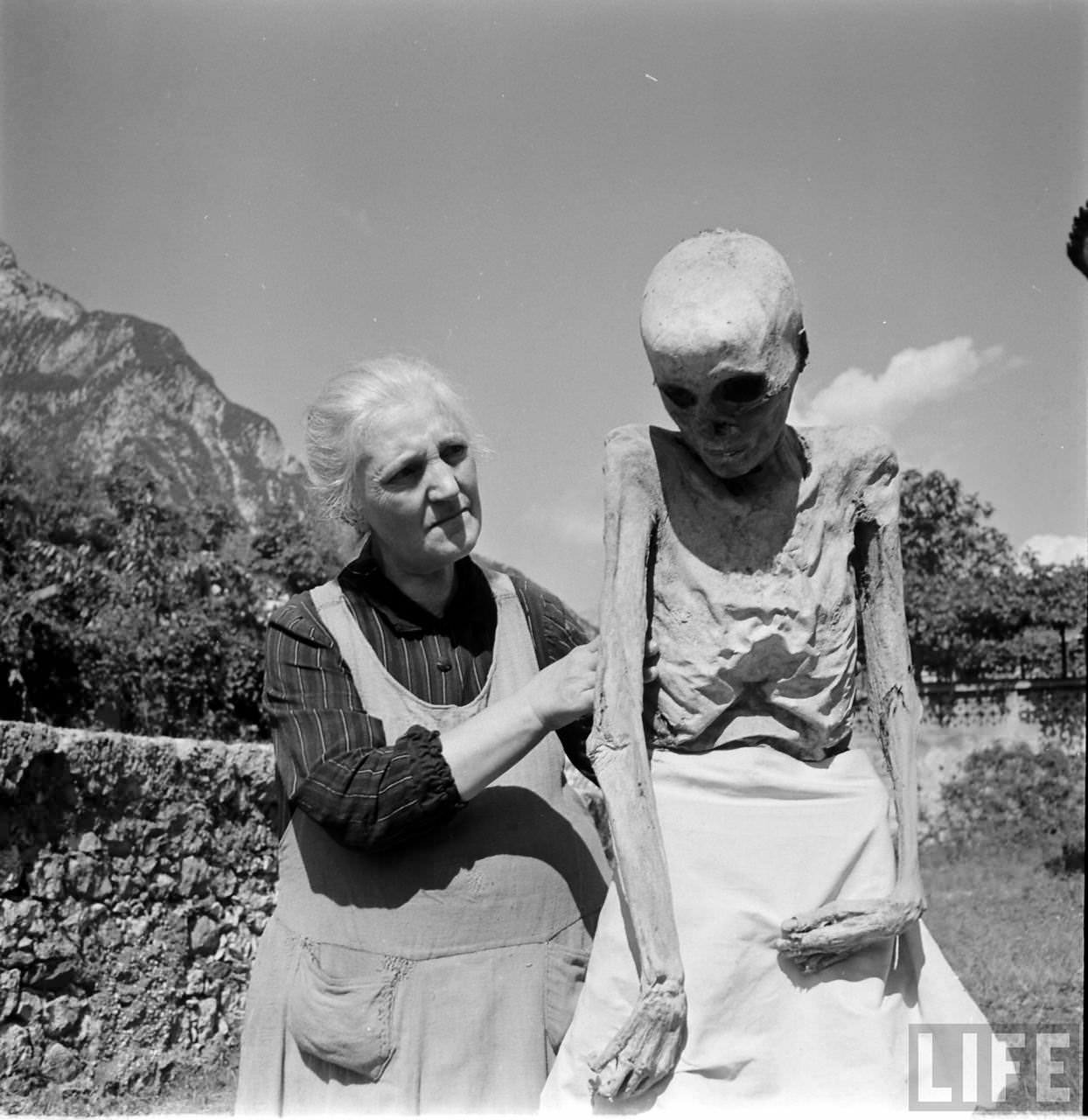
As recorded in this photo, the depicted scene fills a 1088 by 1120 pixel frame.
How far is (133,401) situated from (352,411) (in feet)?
80.7

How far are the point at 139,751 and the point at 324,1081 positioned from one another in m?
3.62

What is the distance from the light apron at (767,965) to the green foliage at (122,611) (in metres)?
9.09

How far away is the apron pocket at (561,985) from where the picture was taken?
8.55ft

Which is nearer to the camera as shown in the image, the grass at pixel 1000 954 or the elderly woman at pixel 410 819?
the elderly woman at pixel 410 819

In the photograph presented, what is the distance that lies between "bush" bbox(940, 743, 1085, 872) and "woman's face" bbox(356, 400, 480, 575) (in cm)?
1185

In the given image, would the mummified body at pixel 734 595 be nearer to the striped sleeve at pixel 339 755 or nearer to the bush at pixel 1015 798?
the striped sleeve at pixel 339 755

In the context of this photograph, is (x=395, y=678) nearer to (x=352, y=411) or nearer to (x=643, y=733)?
(x=352, y=411)

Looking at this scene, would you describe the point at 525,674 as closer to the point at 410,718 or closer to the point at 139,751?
the point at 410,718

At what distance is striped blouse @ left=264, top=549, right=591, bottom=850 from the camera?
2420mm

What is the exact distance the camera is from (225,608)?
12336 millimetres

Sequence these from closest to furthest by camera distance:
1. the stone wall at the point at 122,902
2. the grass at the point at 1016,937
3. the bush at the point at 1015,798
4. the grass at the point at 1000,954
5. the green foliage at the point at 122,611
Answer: the stone wall at the point at 122,902 → the grass at the point at 1000,954 → the grass at the point at 1016,937 → the green foliage at the point at 122,611 → the bush at the point at 1015,798

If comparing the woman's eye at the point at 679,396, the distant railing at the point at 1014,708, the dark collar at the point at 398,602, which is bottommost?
the dark collar at the point at 398,602

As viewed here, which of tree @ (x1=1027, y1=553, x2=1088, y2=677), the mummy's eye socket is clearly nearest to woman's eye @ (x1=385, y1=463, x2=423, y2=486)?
the mummy's eye socket

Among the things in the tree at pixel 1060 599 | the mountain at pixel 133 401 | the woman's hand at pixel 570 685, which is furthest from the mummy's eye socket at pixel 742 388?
the mountain at pixel 133 401
